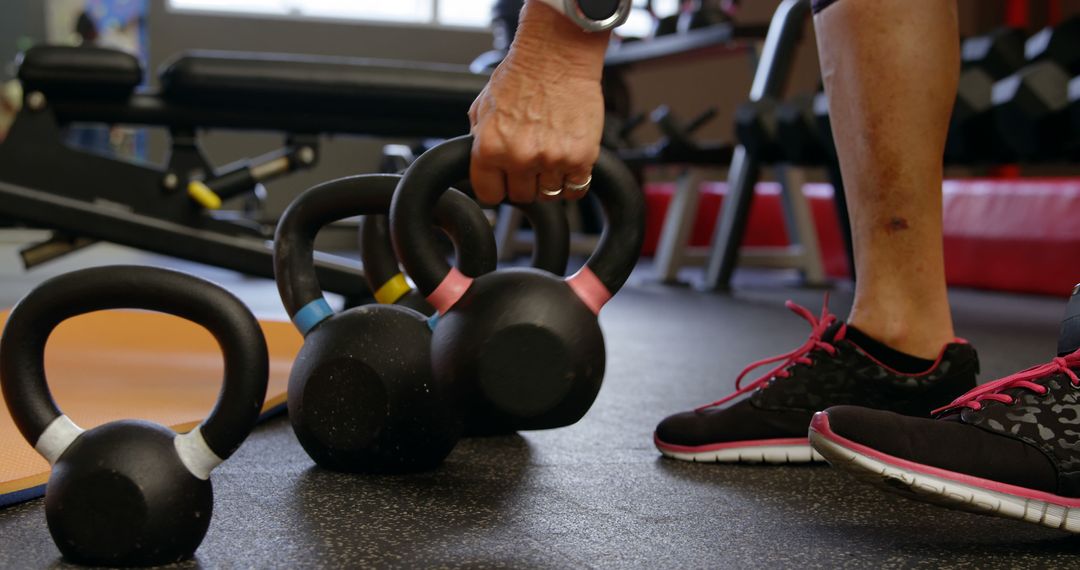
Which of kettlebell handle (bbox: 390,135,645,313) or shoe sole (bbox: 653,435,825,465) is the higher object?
kettlebell handle (bbox: 390,135,645,313)

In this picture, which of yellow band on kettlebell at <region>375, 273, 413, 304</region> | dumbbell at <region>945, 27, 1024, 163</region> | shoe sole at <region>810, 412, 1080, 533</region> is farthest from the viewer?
dumbbell at <region>945, 27, 1024, 163</region>

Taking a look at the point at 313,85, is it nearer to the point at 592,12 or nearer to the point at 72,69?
the point at 72,69

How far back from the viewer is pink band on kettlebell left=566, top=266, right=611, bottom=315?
2.42ft

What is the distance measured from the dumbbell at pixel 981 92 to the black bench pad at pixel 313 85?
115 cm

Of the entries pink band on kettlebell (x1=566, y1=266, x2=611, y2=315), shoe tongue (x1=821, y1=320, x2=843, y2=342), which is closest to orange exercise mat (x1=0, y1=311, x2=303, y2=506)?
pink band on kettlebell (x1=566, y1=266, x2=611, y2=315)

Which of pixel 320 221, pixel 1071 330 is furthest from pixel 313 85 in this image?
pixel 1071 330

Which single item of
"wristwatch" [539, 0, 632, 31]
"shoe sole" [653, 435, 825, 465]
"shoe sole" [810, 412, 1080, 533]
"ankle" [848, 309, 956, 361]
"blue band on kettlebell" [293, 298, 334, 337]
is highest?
"wristwatch" [539, 0, 632, 31]

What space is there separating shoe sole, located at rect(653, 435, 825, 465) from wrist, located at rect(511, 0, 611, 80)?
46 centimetres

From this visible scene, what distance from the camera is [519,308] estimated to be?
70 centimetres

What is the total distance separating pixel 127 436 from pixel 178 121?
170 centimetres

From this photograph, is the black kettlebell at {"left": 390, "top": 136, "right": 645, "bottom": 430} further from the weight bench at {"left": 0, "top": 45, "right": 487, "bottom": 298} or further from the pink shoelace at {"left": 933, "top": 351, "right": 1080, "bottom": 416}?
the weight bench at {"left": 0, "top": 45, "right": 487, "bottom": 298}

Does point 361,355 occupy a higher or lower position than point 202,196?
higher

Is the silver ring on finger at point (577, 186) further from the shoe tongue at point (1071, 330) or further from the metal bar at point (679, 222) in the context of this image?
the metal bar at point (679, 222)

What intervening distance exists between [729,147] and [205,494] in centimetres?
314
